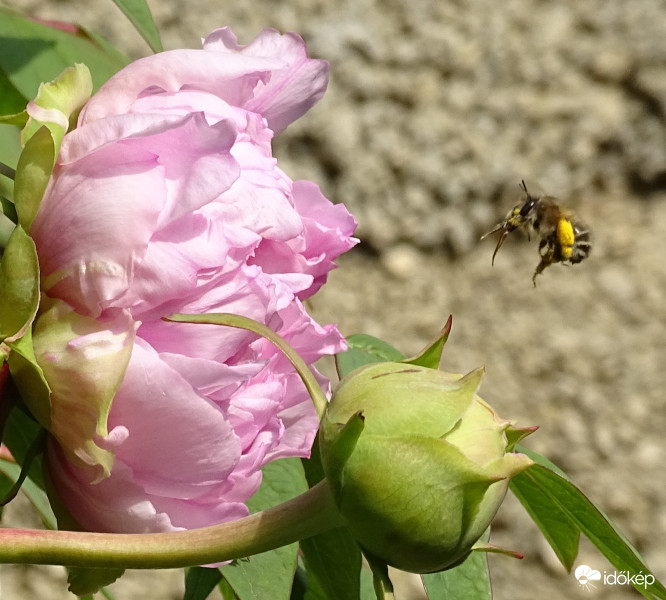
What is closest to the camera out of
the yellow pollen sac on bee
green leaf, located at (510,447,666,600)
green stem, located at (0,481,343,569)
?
green stem, located at (0,481,343,569)

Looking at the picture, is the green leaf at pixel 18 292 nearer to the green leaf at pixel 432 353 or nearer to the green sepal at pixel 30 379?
the green sepal at pixel 30 379

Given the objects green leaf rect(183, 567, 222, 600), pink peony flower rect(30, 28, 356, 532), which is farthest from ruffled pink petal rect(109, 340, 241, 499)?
green leaf rect(183, 567, 222, 600)

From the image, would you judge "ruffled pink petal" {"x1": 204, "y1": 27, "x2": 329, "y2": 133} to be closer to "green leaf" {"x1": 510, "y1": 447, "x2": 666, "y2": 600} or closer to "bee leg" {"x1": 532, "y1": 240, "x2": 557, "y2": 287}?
"green leaf" {"x1": 510, "y1": 447, "x2": 666, "y2": 600}

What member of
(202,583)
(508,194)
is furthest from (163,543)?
(508,194)

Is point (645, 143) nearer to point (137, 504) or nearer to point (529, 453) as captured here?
point (529, 453)

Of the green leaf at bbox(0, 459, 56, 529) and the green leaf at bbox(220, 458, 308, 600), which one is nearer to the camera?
the green leaf at bbox(220, 458, 308, 600)

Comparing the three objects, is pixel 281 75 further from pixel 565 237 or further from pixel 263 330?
pixel 565 237
